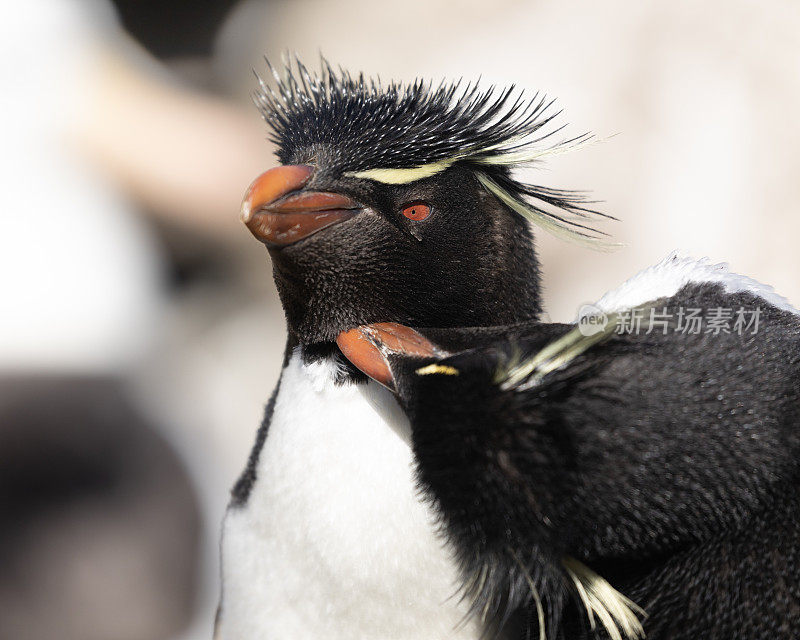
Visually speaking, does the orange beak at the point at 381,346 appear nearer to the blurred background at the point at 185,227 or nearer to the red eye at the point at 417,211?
the red eye at the point at 417,211

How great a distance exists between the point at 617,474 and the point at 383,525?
0.73 ft

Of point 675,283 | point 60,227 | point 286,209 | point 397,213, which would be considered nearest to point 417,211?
point 397,213

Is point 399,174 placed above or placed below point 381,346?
above

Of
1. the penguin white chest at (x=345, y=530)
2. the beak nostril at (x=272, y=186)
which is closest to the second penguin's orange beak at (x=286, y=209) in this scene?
the beak nostril at (x=272, y=186)

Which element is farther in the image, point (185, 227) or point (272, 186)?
point (185, 227)

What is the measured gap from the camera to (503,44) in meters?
→ 2.13

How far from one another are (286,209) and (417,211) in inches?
4.9

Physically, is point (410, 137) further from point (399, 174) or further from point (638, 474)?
point (638, 474)

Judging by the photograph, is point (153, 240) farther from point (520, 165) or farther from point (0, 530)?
point (520, 165)

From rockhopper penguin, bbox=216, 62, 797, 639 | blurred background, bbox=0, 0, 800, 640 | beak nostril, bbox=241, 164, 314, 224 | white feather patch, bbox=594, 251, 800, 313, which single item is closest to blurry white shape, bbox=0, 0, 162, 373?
blurred background, bbox=0, 0, 800, 640

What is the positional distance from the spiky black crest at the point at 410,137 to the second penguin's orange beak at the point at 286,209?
0.14 feet

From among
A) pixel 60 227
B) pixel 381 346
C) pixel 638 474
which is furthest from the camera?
pixel 60 227

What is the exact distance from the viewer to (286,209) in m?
0.68

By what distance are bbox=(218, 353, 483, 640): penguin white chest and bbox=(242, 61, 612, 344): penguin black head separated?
0.08m
